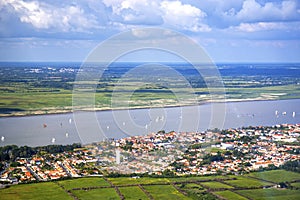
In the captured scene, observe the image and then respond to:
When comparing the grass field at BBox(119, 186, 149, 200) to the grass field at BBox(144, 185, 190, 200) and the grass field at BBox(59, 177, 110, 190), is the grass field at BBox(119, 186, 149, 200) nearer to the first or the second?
the grass field at BBox(144, 185, 190, 200)

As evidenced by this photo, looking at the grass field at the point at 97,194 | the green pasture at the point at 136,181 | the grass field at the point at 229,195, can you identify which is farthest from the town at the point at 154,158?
the grass field at the point at 229,195

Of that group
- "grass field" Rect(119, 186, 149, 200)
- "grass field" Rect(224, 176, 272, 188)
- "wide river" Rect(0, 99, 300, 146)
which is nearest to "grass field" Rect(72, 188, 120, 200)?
"grass field" Rect(119, 186, 149, 200)

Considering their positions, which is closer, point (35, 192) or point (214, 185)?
point (35, 192)

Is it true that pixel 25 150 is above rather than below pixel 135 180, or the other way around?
above

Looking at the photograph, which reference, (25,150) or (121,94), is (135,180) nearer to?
(25,150)

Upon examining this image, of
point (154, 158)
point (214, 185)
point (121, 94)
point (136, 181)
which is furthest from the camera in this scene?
point (121, 94)

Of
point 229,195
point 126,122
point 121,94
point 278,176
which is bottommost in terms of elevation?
point 229,195

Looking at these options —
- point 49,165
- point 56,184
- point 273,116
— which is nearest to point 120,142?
point 49,165

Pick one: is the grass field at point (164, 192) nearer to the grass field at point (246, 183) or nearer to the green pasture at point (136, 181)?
the green pasture at point (136, 181)

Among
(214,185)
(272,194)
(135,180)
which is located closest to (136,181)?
(135,180)
